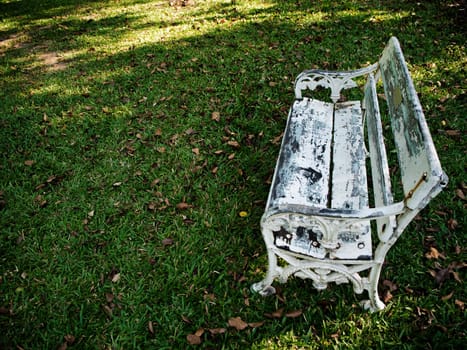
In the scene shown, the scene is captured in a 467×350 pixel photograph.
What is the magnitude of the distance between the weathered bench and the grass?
328 mm

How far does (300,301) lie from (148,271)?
1.25m

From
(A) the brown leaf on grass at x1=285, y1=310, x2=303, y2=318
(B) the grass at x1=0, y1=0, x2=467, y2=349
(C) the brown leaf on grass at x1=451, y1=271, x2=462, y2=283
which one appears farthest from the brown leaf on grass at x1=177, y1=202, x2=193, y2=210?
(C) the brown leaf on grass at x1=451, y1=271, x2=462, y2=283

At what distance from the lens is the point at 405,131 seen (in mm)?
2143

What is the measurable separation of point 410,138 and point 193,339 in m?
1.93

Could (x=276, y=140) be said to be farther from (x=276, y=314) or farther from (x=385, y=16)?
(x=385, y=16)

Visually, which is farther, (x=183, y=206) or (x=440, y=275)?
(x=183, y=206)

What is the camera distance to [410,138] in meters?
2.04

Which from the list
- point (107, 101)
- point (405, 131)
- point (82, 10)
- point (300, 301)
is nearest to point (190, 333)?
point (300, 301)

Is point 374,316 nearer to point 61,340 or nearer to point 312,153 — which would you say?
point 312,153

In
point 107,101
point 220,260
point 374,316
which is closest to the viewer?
point 374,316

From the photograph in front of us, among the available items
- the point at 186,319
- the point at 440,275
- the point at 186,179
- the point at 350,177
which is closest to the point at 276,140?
the point at 186,179

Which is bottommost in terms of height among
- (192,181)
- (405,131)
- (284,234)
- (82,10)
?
(192,181)

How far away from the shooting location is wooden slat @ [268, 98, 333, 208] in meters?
2.44

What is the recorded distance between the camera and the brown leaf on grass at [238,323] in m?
2.46
